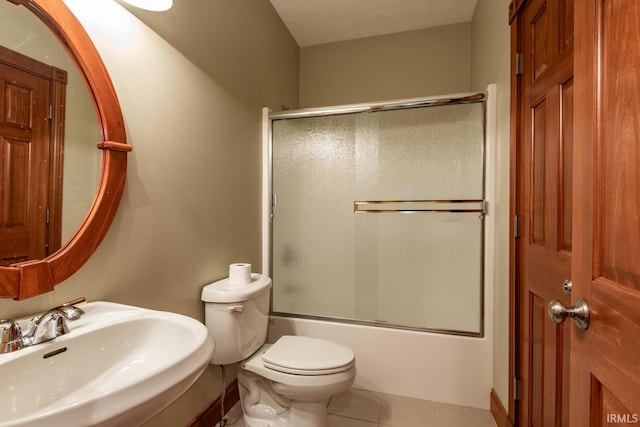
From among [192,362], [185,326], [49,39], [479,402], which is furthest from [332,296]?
[49,39]

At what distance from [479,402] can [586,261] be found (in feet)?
4.95

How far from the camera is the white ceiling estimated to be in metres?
2.22

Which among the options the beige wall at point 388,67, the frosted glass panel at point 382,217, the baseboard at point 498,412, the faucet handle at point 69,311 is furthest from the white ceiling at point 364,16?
the baseboard at point 498,412

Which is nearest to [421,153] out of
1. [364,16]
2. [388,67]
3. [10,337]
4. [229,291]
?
[388,67]

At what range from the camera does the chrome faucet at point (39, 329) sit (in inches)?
29.1

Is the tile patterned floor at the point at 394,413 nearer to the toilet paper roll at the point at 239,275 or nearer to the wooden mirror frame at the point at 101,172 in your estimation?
the toilet paper roll at the point at 239,275

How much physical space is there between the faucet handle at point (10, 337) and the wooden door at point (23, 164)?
0.18 m

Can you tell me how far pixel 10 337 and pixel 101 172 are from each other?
21.6 inches

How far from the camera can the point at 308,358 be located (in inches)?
56.9

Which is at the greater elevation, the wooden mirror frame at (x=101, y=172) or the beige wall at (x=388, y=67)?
the beige wall at (x=388, y=67)

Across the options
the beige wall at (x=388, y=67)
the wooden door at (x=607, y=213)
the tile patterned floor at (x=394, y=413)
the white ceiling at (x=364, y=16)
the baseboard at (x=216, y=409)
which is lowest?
the tile patterned floor at (x=394, y=413)

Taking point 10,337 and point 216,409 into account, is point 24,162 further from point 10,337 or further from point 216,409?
point 216,409

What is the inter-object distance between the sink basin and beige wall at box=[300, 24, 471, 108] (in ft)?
7.80

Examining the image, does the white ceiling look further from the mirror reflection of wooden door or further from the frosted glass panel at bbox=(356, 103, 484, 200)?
the mirror reflection of wooden door
